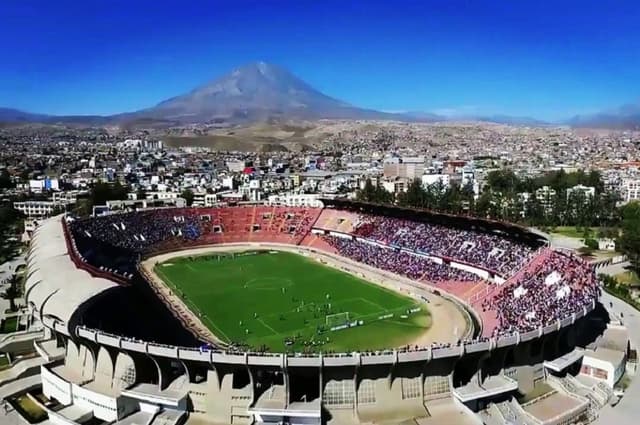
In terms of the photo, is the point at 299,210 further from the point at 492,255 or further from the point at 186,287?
the point at 492,255

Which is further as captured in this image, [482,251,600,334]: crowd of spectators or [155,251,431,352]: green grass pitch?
[155,251,431,352]: green grass pitch

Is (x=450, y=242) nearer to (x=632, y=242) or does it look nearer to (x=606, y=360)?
(x=632, y=242)

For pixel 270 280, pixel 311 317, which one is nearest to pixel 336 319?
pixel 311 317

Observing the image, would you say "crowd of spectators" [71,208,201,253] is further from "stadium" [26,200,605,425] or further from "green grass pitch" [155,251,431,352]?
"green grass pitch" [155,251,431,352]

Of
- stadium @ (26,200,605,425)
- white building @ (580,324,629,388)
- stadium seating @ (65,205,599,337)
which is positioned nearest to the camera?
stadium @ (26,200,605,425)

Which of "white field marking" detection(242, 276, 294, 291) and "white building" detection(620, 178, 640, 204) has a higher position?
"white building" detection(620, 178, 640, 204)

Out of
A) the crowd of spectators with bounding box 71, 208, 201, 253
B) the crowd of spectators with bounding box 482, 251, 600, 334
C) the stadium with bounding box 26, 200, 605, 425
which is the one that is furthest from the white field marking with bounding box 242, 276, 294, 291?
the crowd of spectators with bounding box 482, 251, 600, 334

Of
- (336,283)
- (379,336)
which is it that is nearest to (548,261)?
(379,336)

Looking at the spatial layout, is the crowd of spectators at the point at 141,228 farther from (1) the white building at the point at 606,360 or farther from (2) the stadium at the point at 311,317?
(1) the white building at the point at 606,360
